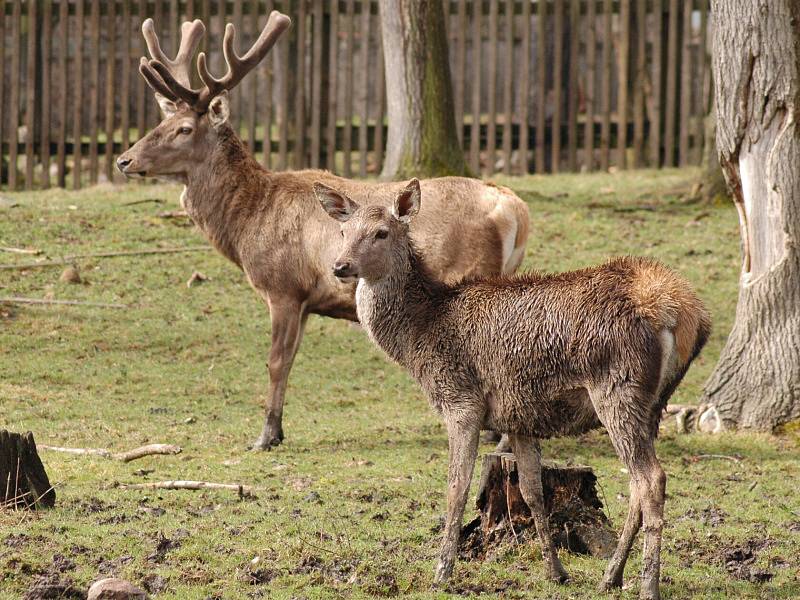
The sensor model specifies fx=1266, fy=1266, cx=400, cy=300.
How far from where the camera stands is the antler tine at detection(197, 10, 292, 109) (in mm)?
10336

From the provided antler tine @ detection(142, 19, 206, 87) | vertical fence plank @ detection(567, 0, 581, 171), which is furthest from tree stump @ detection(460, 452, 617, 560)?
vertical fence plank @ detection(567, 0, 581, 171)

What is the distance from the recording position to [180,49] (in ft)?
36.7

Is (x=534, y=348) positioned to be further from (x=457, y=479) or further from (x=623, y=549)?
(x=623, y=549)

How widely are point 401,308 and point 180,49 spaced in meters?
5.37

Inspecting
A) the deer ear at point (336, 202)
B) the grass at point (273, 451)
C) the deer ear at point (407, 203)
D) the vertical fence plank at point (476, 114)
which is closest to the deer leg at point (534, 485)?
the grass at point (273, 451)

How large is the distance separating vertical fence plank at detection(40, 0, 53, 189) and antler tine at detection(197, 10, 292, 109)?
7.34 metres

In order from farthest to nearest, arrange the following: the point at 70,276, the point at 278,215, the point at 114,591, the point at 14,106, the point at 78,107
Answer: the point at 14,106 < the point at 78,107 < the point at 70,276 < the point at 278,215 < the point at 114,591

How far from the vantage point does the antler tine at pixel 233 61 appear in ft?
33.9

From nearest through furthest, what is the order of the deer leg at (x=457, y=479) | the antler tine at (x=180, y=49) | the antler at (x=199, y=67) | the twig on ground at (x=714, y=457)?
the deer leg at (x=457, y=479) < the twig on ground at (x=714, y=457) < the antler at (x=199, y=67) < the antler tine at (x=180, y=49)

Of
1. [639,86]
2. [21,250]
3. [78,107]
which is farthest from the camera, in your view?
[639,86]

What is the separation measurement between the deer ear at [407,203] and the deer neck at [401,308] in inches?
7.0

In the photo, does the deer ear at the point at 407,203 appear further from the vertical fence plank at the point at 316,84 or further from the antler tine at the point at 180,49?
the vertical fence plank at the point at 316,84

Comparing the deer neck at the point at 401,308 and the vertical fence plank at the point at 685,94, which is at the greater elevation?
the vertical fence plank at the point at 685,94

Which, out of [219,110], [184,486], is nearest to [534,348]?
[184,486]
